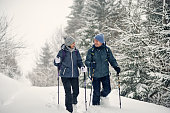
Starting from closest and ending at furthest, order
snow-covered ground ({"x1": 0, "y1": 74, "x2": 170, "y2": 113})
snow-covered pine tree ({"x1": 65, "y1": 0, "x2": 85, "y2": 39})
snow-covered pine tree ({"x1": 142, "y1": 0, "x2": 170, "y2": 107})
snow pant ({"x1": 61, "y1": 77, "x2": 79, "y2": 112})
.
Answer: snow-covered ground ({"x1": 0, "y1": 74, "x2": 170, "y2": 113}) → snow pant ({"x1": 61, "y1": 77, "x2": 79, "y2": 112}) → snow-covered pine tree ({"x1": 142, "y1": 0, "x2": 170, "y2": 107}) → snow-covered pine tree ({"x1": 65, "y1": 0, "x2": 85, "y2": 39})

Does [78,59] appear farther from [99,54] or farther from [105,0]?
[105,0]

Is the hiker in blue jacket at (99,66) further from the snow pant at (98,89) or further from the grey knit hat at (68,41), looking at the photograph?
the grey knit hat at (68,41)

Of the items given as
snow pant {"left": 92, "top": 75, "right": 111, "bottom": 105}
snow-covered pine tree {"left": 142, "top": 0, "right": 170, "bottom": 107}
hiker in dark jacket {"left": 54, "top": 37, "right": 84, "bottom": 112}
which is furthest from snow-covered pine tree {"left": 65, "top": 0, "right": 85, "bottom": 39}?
snow pant {"left": 92, "top": 75, "right": 111, "bottom": 105}

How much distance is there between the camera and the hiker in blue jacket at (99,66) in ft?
14.0

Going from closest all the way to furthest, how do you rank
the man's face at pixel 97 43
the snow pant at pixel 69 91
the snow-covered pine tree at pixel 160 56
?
the snow pant at pixel 69 91 < the man's face at pixel 97 43 < the snow-covered pine tree at pixel 160 56

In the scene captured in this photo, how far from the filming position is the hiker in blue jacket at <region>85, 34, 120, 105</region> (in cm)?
427

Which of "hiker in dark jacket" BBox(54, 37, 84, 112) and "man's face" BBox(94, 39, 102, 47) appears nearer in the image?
"hiker in dark jacket" BBox(54, 37, 84, 112)

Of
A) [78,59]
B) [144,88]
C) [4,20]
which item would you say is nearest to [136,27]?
[144,88]

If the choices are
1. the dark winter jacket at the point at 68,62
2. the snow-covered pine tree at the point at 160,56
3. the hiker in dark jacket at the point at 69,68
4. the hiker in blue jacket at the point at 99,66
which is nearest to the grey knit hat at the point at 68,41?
the hiker in dark jacket at the point at 69,68

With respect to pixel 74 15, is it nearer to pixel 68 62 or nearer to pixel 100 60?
pixel 100 60

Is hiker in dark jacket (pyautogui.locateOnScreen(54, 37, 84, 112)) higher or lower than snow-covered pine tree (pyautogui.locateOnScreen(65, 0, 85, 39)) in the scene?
lower

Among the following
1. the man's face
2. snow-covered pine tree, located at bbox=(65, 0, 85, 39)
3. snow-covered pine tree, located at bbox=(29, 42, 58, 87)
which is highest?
snow-covered pine tree, located at bbox=(65, 0, 85, 39)

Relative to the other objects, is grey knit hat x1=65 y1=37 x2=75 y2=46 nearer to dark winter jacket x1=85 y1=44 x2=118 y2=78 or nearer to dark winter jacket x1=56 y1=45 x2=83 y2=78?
dark winter jacket x1=56 y1=45 x2=83 y2=78

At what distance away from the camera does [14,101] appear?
3.55m
